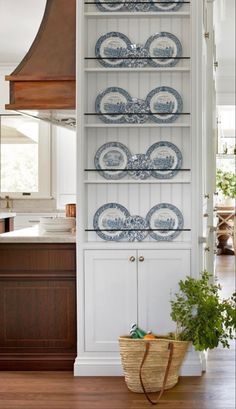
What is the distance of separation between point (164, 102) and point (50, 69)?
825mm

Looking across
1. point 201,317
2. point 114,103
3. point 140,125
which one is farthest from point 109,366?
point 114,103

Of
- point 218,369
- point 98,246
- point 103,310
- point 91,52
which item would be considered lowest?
point 218,369

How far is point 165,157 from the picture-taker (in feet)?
14.2

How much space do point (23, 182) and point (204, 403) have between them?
646cm

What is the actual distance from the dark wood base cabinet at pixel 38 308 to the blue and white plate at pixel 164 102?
3.26ft

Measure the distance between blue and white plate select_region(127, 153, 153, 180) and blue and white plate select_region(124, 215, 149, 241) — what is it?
10.2 inches

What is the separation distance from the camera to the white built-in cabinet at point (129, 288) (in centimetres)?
430

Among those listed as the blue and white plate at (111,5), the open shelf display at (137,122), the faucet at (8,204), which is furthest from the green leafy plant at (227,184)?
the blue and white plate at (111,5)

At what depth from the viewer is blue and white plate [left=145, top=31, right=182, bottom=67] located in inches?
170

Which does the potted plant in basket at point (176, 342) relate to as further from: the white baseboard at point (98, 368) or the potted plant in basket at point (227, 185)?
the potted plant in basket at point (227, 185)

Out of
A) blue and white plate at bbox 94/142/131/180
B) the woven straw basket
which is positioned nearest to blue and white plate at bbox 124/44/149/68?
blue and white plate at bbox 94/142/131/180

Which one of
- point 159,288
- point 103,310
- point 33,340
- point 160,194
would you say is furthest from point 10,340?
point 160,194

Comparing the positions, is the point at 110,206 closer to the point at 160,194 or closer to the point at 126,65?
the point at 160,194

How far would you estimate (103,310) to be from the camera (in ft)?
14.2
